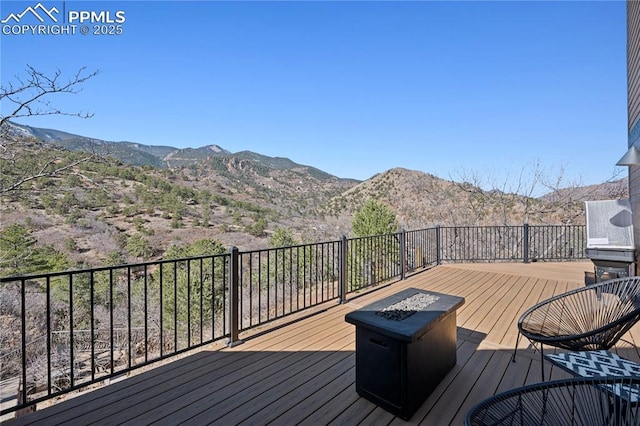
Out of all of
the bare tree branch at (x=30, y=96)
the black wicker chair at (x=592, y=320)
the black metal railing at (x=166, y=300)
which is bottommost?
the black metal railing at (x=166, y=300)

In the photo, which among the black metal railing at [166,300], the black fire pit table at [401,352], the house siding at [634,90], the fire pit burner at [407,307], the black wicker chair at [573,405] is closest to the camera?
the black wicker chair at [573,405]

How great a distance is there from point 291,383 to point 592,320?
255cm

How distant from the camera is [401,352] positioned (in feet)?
5.94

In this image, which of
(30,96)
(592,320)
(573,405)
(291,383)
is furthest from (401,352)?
(30,96)

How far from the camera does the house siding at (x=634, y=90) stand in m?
4.61

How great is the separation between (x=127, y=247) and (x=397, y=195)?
2143 centimetres

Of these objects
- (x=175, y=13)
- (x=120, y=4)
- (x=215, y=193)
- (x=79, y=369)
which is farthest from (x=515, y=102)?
(x=215, y=193)

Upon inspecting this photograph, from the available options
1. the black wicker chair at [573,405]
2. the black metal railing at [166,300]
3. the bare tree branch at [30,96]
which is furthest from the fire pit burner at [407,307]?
the bare tree branch at [30,96]

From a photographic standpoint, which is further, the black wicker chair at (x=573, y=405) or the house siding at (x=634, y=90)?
the house siding at (x=634, y=90)

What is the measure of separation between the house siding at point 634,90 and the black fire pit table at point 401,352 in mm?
4563

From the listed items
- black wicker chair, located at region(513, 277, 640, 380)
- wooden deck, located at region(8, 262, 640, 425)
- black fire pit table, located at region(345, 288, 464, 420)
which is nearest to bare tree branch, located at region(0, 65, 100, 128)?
wooden deck, located at region(8, 262, 640, 425)

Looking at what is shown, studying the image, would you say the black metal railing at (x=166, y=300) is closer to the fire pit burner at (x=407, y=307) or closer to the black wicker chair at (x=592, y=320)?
the fire pit burner at (x=407, y=307)

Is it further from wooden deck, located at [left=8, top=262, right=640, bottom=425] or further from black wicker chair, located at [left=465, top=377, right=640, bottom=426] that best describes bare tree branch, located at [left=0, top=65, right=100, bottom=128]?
black wicker chair, located at [left=465, top=377, right=640, bottom=426]

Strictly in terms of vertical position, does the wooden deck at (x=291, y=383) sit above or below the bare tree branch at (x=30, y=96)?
below
